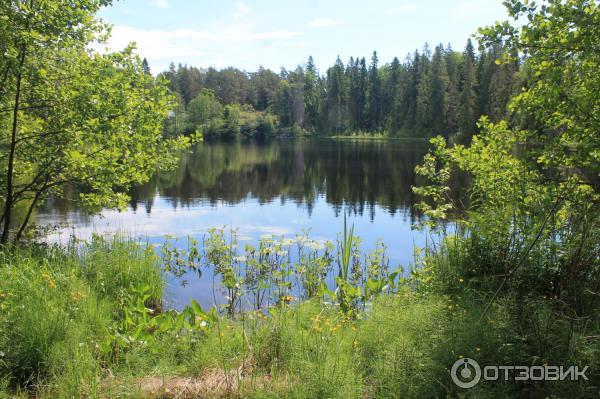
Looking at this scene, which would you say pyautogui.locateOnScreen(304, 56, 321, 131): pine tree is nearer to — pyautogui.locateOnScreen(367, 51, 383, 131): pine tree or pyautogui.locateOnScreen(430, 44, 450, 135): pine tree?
pyautogui.locateOnScreen(367, 51, 383, 131): pine tree

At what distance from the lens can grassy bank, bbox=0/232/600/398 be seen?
4.18 m

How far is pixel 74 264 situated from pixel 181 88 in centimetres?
15381

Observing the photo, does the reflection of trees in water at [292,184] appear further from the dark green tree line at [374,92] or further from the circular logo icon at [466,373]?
the dark green tree line at [374,92]

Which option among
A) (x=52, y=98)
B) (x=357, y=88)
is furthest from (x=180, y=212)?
(x=357, y=88)

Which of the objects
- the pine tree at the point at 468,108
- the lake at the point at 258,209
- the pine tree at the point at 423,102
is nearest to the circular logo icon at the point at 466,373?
the lake at the point at 258,209

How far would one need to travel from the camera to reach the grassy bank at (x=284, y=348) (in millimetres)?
4176

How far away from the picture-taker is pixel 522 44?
5.09m

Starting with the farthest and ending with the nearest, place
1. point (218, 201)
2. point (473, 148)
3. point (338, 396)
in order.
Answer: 1. point (218, 201)
2. point (473, 148)
3. point (338, 396)

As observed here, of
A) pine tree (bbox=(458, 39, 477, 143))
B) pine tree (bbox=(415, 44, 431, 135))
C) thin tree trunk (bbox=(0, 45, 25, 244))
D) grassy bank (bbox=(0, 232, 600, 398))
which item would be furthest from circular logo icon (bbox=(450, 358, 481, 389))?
pine tree (bbox=(415, 44, 431, 135))

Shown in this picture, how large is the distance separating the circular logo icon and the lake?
25.0 ft

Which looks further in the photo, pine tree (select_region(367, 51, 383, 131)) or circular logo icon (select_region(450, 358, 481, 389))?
pine tree (select_region(367, 51, 383, 131))

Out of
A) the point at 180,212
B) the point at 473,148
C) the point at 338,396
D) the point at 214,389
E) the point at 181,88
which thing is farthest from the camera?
the point at 181,88

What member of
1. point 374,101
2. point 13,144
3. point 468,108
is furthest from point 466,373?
point 374,101

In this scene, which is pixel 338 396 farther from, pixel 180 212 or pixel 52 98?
pixel 180 212
